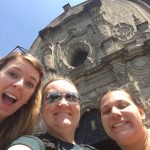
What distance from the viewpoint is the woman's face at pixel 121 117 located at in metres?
2.95

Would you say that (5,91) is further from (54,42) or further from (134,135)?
(54,42)

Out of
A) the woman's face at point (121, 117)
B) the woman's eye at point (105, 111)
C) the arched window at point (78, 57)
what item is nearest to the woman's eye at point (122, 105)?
the woman's face at point (121, 117)

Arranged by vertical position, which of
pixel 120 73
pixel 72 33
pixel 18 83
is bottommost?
pixel 120 73

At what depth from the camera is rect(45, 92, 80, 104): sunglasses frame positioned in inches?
117

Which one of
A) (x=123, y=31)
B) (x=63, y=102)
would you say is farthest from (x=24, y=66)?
(x=123, y=31)

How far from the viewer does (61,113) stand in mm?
2896

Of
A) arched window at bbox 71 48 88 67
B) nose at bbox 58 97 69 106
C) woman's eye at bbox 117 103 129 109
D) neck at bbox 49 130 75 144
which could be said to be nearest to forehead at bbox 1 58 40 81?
nose at bbox 58 97 69 106

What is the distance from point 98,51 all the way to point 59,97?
972 cm

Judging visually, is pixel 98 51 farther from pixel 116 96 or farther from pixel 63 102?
pixel 63 102

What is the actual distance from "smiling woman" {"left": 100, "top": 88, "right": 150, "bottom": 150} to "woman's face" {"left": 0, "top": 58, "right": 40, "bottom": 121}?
0.86 metres

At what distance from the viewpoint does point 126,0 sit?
14672mm

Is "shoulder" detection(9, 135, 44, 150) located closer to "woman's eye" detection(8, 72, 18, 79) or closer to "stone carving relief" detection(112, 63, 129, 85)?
"woman's eye" detection(8, 72, 18, 79)

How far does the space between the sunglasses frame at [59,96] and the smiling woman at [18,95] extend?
0.75ft

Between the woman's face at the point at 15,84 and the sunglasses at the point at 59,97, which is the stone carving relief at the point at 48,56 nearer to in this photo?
the woman's face at the point at 15,84
